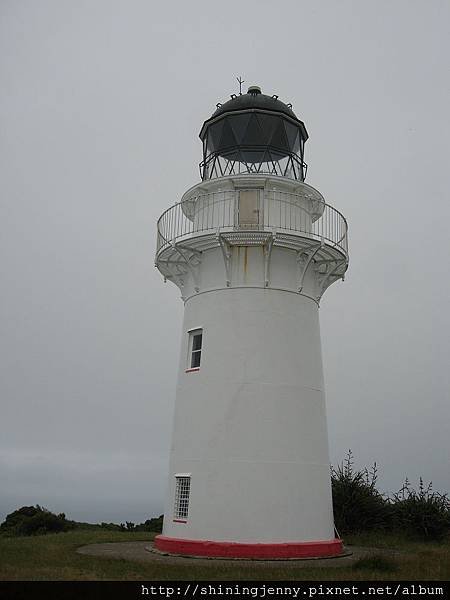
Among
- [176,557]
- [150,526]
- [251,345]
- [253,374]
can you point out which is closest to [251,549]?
[176,557]

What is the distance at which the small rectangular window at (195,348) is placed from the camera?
16.0 metres

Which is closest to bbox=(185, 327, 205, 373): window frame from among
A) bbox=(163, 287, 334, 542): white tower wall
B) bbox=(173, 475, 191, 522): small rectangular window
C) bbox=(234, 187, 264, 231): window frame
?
bbox=(163, 287, 334, 542): white tower wall

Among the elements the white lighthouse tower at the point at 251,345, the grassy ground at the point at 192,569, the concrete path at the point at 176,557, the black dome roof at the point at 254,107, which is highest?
the black dome roof at the point at 254,107

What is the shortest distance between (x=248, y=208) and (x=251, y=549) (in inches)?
327

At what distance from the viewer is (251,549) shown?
13422 mm

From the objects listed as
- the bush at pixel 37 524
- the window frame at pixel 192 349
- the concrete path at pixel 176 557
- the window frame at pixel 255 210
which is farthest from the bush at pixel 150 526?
the window frame at pixel 255 210

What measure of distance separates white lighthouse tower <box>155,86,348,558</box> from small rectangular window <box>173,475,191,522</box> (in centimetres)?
4

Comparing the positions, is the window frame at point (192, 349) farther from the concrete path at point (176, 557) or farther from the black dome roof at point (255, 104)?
the black dome roof at point (255, 104)

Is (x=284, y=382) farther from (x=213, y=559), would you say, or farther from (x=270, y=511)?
(x=213, y=559)

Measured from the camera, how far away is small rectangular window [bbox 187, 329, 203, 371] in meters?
16.0

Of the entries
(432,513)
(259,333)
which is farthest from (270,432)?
(432,513)

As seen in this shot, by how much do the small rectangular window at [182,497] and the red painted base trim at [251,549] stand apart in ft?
2.12

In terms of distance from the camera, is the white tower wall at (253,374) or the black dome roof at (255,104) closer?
the white tower wall at (253,374)
